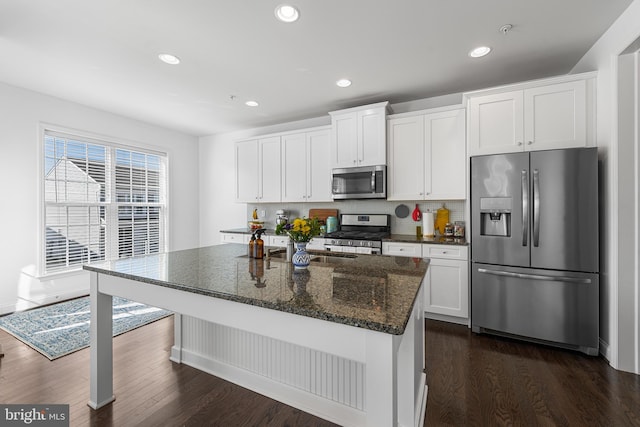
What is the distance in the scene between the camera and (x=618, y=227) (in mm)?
2160

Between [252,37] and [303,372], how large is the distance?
2.51 m

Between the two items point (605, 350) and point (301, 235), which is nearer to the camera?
point (301, 235)

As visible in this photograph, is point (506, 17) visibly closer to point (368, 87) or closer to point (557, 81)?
point (557, 81)

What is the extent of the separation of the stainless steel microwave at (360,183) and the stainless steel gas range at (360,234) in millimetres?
409

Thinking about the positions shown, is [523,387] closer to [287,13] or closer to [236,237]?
A: [287,13]

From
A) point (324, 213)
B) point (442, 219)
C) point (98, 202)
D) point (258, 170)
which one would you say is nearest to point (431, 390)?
point (442, 219)

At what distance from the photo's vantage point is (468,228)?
296 centimetres

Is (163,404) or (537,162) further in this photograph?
(537,162)

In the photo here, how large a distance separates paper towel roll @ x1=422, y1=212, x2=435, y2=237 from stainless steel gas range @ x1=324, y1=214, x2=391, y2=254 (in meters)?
0.47

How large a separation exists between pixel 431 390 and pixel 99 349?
7.05ft

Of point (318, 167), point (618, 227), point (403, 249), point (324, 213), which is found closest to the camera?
point (618, 227)

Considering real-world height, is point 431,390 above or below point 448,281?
below

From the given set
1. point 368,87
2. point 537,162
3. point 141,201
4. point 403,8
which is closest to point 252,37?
point 403,8

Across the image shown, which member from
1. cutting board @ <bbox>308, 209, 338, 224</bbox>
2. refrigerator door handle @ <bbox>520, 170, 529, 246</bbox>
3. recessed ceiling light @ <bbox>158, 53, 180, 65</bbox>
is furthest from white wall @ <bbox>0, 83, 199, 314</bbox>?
refrigerator door handle @ <bbox>520, 170, 529, 246</bbox>
